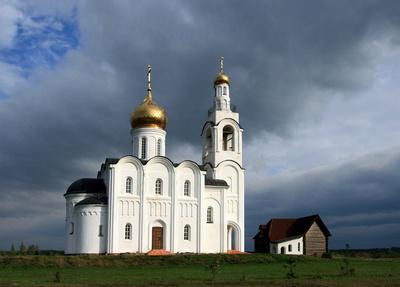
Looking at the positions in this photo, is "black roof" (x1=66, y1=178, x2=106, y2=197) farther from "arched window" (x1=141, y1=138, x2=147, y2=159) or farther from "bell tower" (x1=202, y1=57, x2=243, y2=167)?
"bell tower" (x1=202, y1=57, x2=243, y2=167)

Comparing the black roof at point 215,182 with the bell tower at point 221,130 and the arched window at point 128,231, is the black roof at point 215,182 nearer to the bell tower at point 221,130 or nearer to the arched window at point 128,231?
the bell tower at point 221,130

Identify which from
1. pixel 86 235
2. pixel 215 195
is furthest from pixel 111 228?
pixel 215 195

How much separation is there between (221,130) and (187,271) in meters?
18.2

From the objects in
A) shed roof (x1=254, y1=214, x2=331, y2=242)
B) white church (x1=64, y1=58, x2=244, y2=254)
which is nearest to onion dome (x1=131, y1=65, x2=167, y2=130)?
white church (x1=64, y1=58, x2=244, y2=254)

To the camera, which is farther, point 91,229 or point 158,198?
point 158,198

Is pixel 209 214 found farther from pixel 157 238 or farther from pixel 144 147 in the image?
pixel 144 147

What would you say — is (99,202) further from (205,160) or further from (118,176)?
(205,160)

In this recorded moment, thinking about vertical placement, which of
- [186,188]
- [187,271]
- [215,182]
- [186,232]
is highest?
[215,182]

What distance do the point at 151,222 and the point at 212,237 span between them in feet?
16.4

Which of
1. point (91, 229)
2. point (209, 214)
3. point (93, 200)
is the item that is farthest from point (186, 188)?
point (91, 229)

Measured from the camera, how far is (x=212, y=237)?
1702 inches

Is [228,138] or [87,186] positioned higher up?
[228,138]

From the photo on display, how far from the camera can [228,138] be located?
157 feet

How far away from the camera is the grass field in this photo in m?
23.4
